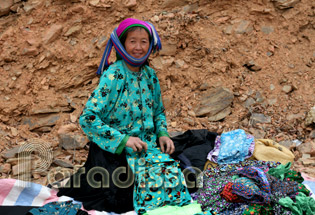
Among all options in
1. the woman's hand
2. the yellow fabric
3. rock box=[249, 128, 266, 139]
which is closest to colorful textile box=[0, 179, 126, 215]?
the woman's hand

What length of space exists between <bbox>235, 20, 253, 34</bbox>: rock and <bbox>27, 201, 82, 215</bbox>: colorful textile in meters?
4.20

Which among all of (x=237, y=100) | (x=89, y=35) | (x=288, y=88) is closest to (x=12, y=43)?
(x=89, y=35)

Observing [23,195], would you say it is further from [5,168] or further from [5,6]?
[5,6]

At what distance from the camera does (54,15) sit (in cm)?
521

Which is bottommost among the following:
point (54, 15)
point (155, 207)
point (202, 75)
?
point (155, 207)

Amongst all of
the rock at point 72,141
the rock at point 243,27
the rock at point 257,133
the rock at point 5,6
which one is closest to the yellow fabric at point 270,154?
the rock at point 257,133

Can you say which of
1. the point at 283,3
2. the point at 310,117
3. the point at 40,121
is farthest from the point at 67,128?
the point at 283,3

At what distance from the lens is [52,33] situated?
5102 millimetres

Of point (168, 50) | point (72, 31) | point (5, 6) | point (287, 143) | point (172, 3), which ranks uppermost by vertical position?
point (5, 6)

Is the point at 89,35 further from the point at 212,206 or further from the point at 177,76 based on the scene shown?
the point at 212,206

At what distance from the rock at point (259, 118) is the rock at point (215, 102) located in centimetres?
41

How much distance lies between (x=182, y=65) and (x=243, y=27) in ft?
4.28

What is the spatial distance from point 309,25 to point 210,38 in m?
1.83

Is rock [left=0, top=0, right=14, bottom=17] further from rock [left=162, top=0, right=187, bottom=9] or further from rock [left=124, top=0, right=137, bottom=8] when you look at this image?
rock [left=162, top=0, right=187, bottom=9]
